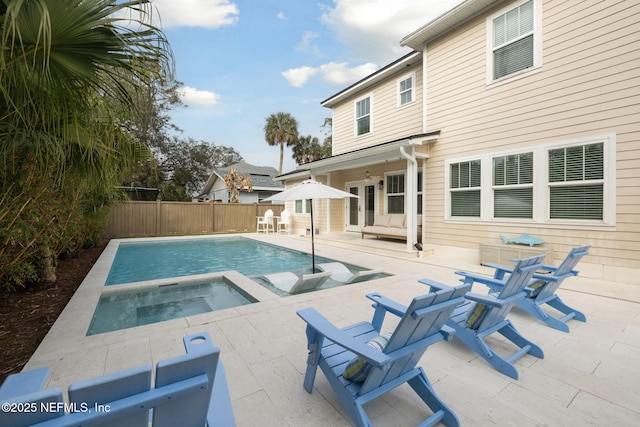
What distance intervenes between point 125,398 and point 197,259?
8.07 metres

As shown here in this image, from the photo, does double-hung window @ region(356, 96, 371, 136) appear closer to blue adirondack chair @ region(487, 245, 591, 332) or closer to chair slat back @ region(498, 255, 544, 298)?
blue adirondack chair @ region(487, 245, 591, 332)

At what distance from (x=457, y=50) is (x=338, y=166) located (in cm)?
463

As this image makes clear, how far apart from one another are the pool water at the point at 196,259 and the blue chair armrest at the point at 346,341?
4723 mm

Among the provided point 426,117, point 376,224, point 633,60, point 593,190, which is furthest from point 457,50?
point 376,224

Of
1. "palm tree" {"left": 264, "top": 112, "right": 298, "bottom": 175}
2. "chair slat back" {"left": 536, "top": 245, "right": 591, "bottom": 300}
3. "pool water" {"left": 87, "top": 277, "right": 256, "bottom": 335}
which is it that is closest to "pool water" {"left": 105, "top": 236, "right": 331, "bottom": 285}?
"pool water" {"left": 87, "top": 277, "right": 256, "bottom": 335}

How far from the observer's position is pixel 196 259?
8.46 meters

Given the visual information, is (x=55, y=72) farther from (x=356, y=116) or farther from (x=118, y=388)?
(x=356, y=116)

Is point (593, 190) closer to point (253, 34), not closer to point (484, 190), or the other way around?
point (484, 190)

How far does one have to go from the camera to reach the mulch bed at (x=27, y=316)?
2812mm

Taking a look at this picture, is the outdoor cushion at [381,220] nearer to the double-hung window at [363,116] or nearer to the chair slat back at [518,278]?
the double-hung window at [363,116]

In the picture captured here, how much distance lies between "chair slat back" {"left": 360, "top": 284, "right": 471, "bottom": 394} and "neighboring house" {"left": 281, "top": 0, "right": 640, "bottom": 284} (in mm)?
5205

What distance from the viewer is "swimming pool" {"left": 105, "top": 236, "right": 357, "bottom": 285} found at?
22.1ft

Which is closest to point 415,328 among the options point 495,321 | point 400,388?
point 400,388

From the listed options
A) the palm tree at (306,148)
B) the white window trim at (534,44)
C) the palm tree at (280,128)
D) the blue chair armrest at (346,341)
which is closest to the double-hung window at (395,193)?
the white window trim at (534,44)
